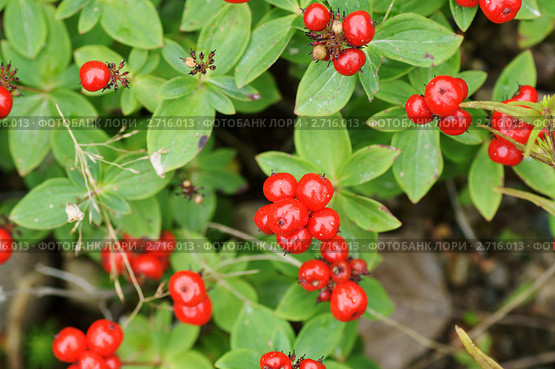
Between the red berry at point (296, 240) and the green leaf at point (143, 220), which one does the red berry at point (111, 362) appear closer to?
the green leaf at point (143, 220)

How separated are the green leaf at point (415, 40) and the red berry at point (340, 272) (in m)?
1.38

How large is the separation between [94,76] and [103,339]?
178cm

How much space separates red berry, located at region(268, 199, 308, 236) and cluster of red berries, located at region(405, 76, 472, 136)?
1.04 metres

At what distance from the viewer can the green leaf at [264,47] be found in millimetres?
3311

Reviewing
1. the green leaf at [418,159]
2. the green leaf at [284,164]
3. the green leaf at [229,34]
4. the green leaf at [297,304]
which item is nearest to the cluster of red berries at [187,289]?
the green leaf at [297,304]

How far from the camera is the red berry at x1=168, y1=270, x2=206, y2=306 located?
3258mm

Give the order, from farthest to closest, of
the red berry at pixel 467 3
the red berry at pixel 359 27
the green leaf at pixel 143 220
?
the green leaf at pixel 143 220
the red berry at pixel 467 3
the red berry at pixel 359 27

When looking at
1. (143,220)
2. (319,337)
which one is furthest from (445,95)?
(143,220)

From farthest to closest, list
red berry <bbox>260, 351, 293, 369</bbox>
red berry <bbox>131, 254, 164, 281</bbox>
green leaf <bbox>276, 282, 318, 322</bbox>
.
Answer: red berry <bbox>131, 254, 164, 281</bbox>
green leaf <bbox>276, 282, 318, 322</bbox>
red berry <bbox>260, 351, 293, 369</bbox>

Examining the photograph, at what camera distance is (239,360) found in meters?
3.31

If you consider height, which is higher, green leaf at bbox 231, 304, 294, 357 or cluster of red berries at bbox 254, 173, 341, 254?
cluster of red berries at bbox 254, 173, 341, 254

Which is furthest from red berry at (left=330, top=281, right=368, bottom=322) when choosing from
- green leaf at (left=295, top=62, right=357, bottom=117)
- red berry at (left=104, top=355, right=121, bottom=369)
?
red berry at (left=104, top=355, right=121, bottom=369)

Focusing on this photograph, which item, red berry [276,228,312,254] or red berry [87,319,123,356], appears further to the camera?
red berry [87,319,123,356]

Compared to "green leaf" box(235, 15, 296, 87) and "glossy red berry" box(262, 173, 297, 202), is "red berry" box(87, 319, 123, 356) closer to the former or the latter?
"glossy red berry" box(262, 173, 297, 202)
